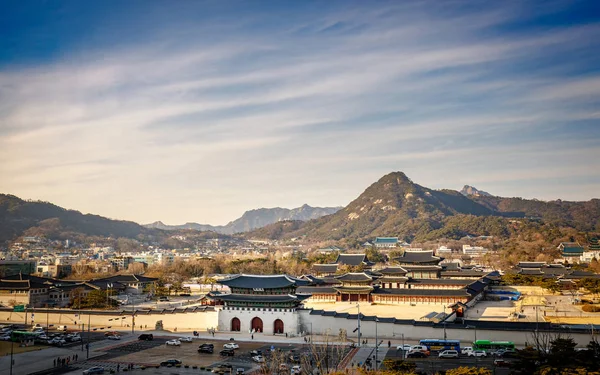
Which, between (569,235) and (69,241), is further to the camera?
(69,241)

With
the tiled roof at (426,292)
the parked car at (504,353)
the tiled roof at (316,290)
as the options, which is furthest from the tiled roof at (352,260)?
the parked car at (504,353)

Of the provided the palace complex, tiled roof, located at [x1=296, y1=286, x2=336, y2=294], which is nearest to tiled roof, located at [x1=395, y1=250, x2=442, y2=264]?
the palace complex

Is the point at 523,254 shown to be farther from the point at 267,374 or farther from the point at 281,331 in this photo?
the point at 267,374

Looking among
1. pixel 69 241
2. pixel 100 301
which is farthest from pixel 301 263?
pixel 69 241

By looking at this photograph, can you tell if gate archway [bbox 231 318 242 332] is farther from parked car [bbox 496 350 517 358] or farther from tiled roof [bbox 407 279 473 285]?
tiled roof [bbox 407 279 473 285]

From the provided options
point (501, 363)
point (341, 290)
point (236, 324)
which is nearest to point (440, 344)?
point (501, 363)

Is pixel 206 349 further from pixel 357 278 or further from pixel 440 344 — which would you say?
pixel 357 278

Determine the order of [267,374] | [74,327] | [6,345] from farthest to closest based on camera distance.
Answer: [74,327] < [6,345] < [267,374]
